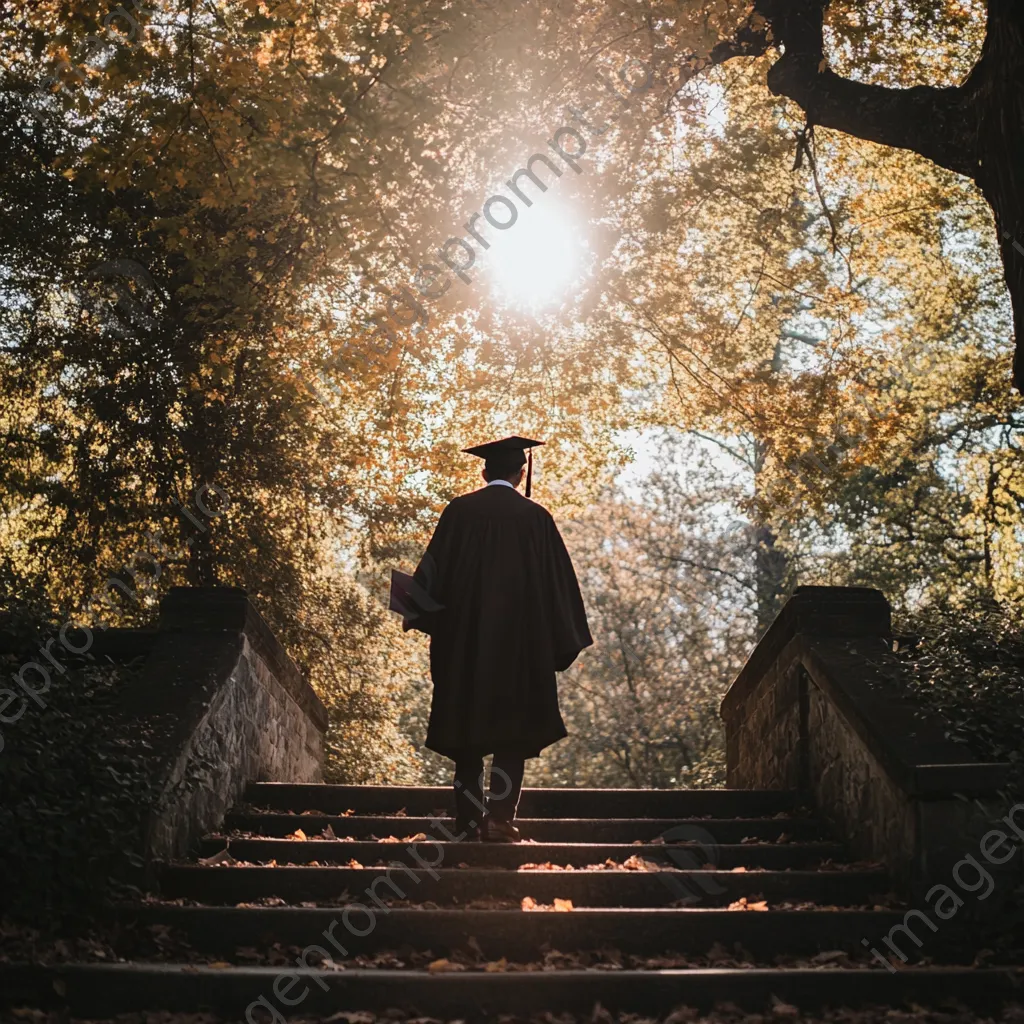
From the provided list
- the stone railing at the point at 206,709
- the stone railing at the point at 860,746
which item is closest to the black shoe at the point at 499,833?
the stone railing at the point at 206,709

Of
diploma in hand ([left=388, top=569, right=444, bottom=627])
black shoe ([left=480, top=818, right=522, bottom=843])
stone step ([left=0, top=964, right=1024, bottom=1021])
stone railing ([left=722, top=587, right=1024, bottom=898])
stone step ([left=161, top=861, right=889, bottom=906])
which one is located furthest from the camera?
diploma in hand ([left=388, top=569, right=444, bottom=627])

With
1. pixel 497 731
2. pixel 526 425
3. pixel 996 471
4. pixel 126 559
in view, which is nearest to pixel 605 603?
pixel 996 471

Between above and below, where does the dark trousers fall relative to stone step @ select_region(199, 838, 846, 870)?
above

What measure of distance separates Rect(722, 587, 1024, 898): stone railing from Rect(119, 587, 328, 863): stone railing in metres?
3.31

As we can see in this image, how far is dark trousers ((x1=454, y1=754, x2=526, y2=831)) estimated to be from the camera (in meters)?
6.44

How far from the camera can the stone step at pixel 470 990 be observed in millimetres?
4402

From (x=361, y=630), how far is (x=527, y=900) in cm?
1022

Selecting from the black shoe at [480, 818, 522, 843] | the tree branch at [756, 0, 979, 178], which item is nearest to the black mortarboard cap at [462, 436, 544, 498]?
the black shoe at [480, 818, 522, 843]

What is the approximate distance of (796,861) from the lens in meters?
6.27

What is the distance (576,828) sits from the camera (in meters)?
6.77

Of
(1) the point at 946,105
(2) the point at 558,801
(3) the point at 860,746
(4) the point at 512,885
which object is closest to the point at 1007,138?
(1) the point at 946,105

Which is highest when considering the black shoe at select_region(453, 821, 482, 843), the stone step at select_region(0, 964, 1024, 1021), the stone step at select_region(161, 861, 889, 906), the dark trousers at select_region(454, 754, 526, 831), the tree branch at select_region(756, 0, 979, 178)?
the tree branch at select_region(756, 0, 979, 178)

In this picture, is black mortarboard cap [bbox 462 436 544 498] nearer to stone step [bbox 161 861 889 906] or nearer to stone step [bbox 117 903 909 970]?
stone step [bbox 161 861 889 906]

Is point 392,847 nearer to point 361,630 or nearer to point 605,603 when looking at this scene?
point 361,630
